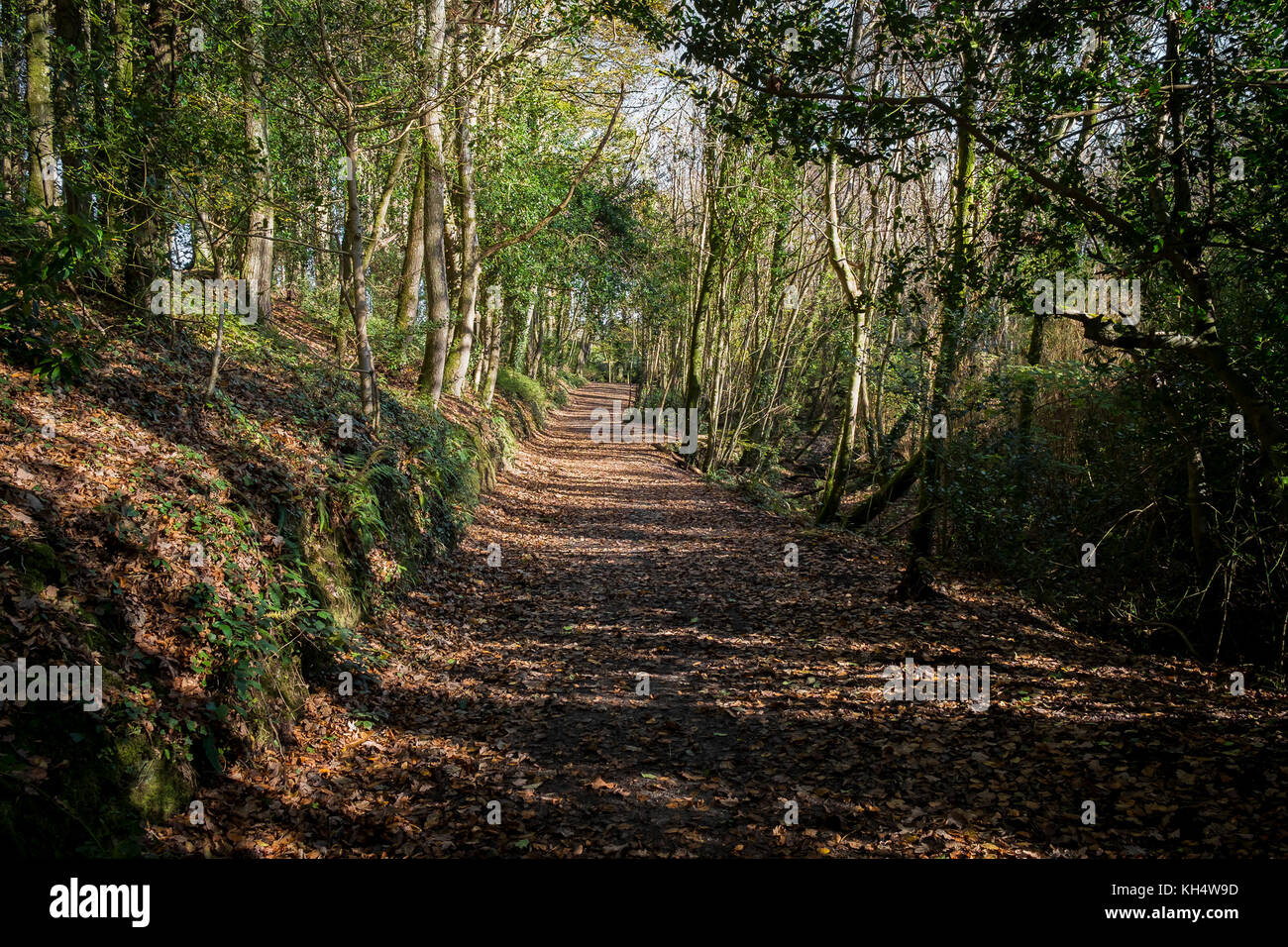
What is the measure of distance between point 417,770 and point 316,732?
78cm

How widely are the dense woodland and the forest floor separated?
50cm

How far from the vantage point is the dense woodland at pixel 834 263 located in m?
4.65

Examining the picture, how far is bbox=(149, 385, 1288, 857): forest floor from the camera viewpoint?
3988mm

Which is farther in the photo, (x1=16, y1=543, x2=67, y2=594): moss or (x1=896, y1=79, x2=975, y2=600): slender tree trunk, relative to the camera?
(x1=896, y1=79, x2=975, y2=600): slender tree trunk

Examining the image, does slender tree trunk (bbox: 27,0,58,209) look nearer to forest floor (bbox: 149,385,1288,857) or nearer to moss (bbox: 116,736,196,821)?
forest floor (bbox: 149,385,1288,857)

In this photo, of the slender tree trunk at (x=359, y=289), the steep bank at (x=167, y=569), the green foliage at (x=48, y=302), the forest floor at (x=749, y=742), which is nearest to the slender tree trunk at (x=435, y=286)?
the slender tree trunk at (x=359, y=289)

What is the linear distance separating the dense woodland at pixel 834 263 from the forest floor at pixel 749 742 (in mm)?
499

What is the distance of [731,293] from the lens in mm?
20984

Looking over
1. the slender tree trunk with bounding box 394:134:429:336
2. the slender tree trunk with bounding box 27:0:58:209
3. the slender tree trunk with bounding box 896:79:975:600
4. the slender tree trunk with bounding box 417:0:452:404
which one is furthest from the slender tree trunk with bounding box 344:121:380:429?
the slender tree trunk with bounding box 896:79:975:600

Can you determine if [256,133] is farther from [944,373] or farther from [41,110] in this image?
[944,373]

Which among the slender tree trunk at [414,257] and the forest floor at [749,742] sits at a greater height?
the slender tree trunk at [414,257]

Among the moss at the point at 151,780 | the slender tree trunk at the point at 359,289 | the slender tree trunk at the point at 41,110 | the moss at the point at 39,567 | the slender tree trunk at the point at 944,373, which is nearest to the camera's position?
the moss at the point at 151,780

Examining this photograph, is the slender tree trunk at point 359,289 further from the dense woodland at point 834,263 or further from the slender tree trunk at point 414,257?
the slender tree trunk at point 414,257
